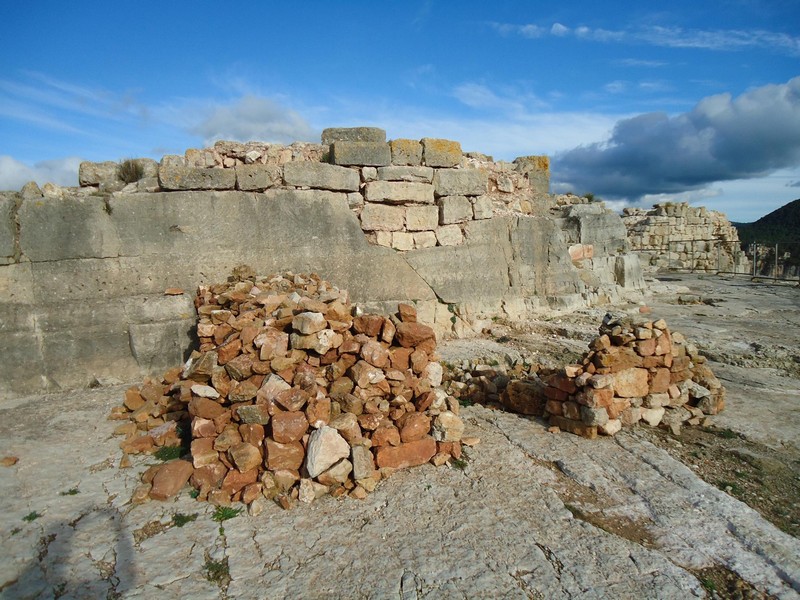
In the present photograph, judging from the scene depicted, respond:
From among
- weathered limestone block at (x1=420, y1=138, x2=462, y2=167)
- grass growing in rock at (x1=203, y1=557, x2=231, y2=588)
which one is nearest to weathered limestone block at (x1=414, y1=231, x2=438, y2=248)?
weathered limestone block at (x1=420, y1=138, x2=462, y2=167)

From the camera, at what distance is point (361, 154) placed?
6.70 m

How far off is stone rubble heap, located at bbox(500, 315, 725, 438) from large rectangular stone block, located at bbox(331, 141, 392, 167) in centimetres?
395

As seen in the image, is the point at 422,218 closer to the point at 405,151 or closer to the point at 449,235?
the point at 449,235

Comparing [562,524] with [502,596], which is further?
[562,524]

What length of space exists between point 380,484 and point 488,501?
2.51 ft

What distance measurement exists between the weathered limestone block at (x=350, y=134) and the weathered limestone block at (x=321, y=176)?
50cm

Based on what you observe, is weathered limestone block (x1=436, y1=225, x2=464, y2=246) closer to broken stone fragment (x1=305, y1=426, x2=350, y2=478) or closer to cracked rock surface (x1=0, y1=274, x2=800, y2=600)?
cracked rock surface (x1=0, y1=274, x2=800, y2=600)

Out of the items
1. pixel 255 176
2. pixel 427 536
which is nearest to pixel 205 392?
pixel 427 536

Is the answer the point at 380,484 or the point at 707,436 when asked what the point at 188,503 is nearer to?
the point at 380,484

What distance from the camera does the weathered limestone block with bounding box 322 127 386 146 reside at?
22.3ft

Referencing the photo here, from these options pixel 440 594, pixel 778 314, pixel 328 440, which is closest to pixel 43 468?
pixel 328 440

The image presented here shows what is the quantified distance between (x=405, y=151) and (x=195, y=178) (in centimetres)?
292

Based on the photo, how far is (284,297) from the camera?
4805 mm

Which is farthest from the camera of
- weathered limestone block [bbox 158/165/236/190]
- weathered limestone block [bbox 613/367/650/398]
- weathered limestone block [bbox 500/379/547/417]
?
weathered limestone block [bbox 158/165/236/190]
